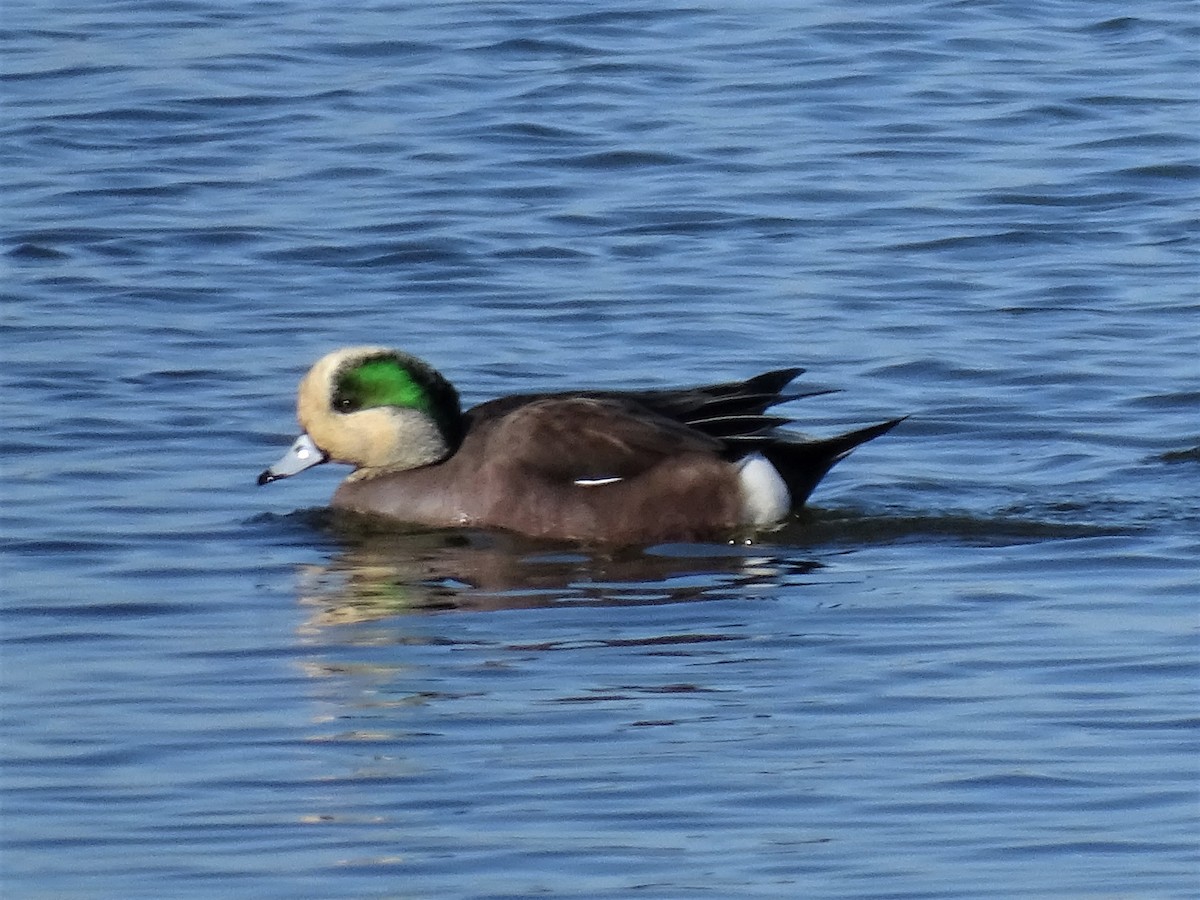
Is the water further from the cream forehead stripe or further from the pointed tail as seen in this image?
the cream forehead stripe

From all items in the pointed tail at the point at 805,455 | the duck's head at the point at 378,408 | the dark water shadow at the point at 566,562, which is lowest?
the dark water shadow at the point at 566,562

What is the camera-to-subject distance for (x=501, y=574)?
8.23 metres

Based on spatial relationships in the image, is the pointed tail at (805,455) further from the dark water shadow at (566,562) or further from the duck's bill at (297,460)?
the duck's bill at (297,460)

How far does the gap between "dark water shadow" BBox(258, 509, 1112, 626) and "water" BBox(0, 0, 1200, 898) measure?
1.1 inches

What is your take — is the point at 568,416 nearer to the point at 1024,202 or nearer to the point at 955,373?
the point at 955,373

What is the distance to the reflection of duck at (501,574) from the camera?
7.85 meters

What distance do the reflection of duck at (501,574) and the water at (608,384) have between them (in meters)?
0.03

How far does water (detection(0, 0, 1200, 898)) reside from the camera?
19.0 feet

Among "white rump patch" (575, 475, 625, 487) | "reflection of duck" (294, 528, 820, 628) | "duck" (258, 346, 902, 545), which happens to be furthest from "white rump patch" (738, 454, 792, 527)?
"white rump patch" (575, 475, 625, 487)

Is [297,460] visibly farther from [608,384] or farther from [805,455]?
[608,384]

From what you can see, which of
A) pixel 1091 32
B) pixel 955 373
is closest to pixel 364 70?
pixel 1091 32

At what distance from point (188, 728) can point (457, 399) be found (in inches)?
106

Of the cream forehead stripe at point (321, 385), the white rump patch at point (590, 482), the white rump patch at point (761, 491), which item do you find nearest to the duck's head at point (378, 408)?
the cream forehead stripe at point (321, 385)

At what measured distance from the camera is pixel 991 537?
8.47 meters
